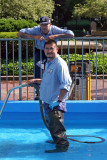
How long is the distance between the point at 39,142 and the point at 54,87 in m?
1.46

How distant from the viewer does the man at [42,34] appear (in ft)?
23.9

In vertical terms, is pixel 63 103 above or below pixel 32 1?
below

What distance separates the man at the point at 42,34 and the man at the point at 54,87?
187 centimetres

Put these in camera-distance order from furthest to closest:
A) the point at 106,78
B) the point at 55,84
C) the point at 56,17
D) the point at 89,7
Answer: the point at 56,17, the point at 89,7, the point at 106,78, the point at 55,84

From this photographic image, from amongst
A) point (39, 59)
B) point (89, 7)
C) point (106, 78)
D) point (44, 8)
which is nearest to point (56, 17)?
point (89, 7)

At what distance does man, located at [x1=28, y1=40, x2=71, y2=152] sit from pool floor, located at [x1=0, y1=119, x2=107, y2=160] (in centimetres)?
50

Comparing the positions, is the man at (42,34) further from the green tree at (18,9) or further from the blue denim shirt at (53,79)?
the green tree at (18,9)

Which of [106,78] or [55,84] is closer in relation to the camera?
[55,84]

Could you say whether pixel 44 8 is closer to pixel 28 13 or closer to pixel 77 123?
pixel 28 13

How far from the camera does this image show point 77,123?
25.3 feet

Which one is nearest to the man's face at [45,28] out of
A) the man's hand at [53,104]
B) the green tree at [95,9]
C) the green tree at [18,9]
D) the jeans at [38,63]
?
the jeans at [38,63]

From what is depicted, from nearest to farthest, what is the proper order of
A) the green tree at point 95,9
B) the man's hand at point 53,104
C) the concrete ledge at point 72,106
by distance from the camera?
the man's hand at point 53,104
the concrete ledge at point 72,106
the green tree at point 95,9

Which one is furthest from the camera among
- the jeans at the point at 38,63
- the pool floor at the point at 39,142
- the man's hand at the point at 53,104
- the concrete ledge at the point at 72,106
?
the jeans at the point at 38,63

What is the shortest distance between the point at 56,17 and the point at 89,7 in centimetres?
1494
